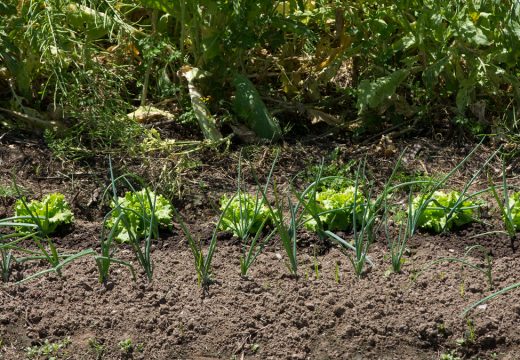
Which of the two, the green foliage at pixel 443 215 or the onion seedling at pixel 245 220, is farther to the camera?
the green foliage at pixel 443 215

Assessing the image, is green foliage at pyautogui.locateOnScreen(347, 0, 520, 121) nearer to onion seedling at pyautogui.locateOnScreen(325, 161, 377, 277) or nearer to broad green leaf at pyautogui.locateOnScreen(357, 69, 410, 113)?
broad green leaf at pyautogui.locateOnScreen(357, 69, 410, 113)

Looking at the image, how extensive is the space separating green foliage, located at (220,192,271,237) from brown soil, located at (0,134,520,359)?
8 cm

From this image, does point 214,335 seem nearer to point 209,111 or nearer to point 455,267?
point 455,267

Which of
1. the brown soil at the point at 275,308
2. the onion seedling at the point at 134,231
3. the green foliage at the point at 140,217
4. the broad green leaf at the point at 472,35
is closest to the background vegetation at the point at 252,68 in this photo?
the broad green leaf at the point at 472,35

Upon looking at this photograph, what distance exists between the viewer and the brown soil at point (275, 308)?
3574 mm

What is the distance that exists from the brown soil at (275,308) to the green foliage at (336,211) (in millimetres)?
102

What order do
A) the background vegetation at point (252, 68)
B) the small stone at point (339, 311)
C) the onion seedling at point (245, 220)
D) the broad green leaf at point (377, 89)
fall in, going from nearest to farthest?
the small stone at point (339, 311) < the onion seedling at point (245, 220) < the background vegetation at point (252, 68) < the broad green leaf at point (377, 89)

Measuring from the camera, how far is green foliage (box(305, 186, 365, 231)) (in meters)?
4.29

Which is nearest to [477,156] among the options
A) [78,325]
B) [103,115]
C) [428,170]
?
[428,170]

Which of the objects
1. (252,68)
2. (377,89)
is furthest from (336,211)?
(252,68)

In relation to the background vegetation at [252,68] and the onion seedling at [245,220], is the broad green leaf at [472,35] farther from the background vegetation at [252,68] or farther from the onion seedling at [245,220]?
the onion seedling at [245,220]

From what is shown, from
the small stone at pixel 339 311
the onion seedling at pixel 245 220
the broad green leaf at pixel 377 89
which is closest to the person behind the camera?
the small stone at pixel 339 311

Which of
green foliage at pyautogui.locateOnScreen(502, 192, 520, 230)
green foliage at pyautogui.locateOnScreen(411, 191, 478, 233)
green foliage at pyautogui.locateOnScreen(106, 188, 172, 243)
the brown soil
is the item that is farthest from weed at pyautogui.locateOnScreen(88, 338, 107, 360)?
green foliage at pyautogui.locateOnScreen(502, 192, 520, 230)

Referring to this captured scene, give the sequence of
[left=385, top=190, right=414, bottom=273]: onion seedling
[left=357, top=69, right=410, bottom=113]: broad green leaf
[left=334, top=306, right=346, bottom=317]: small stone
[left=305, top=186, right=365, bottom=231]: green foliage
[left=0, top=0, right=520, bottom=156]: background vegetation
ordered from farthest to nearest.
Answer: [left=357, top=69, right=410, bottom=113]: broad green leaf → [left=0, top=0, right=520, bottom=156]: background vegetation → [left=305, top=186, right=365, bottom=231]: green foliage → [left=385, top=190, right=414, bottom=273]: onion seedling → [left=334, top=306, right=346, bottom=317]: small stone
